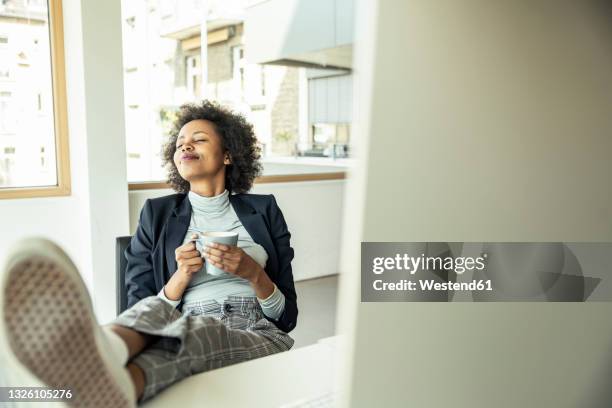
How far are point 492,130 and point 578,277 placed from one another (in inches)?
11.5

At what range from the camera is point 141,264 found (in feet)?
4.83

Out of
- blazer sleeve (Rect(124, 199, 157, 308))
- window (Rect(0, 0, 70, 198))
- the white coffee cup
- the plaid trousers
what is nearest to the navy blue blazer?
blazer sleeve (Rect(124, 199, 157, 308))

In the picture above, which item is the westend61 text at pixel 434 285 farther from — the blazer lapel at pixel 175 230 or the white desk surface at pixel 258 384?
the blazer lapel at pixel 175 230

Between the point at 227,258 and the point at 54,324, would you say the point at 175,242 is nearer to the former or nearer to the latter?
the point at 227,258

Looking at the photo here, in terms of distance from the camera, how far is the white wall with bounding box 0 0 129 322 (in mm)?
2811

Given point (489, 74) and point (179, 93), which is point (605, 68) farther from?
point (179, 93)

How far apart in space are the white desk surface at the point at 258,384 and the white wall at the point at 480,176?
174 millimetres

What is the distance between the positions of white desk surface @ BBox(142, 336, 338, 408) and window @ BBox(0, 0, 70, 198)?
2481 millimetres

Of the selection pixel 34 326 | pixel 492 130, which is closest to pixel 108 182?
pixel 34 326

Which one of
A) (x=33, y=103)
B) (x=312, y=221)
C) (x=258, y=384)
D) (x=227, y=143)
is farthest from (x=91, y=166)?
(x=258, y=384)

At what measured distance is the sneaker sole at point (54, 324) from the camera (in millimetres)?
615

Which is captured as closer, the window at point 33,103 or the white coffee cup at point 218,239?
the white coffee cup at point 218,239

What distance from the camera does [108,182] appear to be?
2963 mm

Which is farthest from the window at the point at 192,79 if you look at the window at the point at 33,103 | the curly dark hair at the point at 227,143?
the curly dark hair at the point at 227,143
